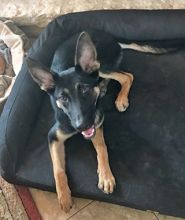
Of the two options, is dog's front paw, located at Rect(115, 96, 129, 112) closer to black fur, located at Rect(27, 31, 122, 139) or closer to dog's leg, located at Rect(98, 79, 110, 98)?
dog's leg, located at Rect(98, 79, 110, 98)

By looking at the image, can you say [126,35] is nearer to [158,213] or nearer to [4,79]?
[4,79]

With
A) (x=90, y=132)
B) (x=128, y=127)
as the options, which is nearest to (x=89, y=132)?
(x=90, y=132)

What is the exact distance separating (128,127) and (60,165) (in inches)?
15.0

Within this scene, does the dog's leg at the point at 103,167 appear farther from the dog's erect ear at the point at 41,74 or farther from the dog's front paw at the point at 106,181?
the dog's erect ear at the point at 41,74

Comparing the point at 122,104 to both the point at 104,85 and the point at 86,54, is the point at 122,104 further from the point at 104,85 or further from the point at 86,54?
the point at 86,54

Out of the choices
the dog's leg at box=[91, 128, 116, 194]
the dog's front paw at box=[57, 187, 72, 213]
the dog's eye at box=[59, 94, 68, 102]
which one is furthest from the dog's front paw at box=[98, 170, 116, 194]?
the dog's eye at box=[59, 94, 68, 102]

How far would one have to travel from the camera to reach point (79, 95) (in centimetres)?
167

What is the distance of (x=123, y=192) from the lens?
175cm

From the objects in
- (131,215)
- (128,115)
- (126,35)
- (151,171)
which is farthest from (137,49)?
(131,215)

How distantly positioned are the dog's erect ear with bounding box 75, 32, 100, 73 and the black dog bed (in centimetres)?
39

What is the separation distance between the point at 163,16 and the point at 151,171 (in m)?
0.91

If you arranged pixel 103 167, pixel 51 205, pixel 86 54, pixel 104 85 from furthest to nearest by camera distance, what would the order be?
pixel 104 85 → pixel 51 205 → pixel 103 167 → pixel 86 54

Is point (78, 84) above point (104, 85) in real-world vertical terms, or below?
above

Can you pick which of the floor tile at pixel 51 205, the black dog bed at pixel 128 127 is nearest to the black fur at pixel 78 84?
the black dog bed at pixel 128 127
